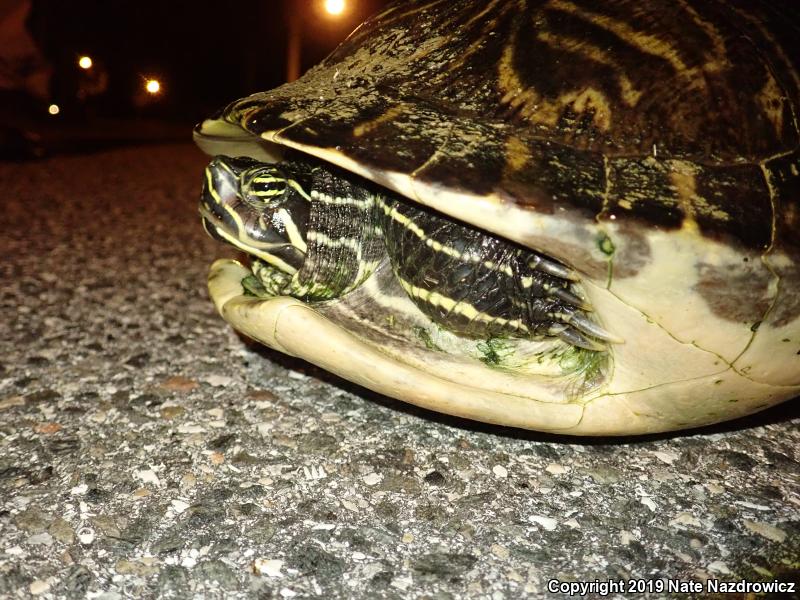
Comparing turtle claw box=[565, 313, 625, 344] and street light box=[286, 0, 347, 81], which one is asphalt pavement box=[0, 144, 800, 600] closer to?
turtle claw box=[565, 313, 625, 344]

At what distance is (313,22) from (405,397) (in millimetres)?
4265

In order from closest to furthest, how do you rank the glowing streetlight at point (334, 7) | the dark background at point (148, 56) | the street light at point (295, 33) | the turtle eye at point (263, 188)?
the turtle eye at point (263, 188)
the dark background at point (148, 56)
the glowing streetlight at point (334, 7)
the street light at point (295, 33)

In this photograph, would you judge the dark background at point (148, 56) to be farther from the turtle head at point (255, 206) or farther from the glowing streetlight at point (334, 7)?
the turtle head at point (255, 206)

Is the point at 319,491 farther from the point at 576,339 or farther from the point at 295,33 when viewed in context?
the point at 295,33

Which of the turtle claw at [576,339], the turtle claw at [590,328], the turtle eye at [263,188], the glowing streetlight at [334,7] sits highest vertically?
the glowing streetlight at [334,7]

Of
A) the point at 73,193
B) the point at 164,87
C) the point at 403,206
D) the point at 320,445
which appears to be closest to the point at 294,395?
the point at 320,445

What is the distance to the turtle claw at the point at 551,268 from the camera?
1.23 meters

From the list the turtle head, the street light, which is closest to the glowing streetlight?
the street light

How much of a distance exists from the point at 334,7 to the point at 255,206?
112 inches

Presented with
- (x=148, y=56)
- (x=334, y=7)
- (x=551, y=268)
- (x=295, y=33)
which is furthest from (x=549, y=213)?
(x=295, y=33)

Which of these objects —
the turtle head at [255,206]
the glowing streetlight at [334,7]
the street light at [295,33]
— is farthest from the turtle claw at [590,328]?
the street light at [295,33]

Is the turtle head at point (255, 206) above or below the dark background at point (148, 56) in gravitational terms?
below

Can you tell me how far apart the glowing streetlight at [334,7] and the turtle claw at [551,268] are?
10.2ft

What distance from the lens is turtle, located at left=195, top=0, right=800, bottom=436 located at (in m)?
1.14
